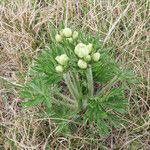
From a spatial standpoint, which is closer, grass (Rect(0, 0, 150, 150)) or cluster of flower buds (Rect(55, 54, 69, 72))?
cluster of flower buds (Rect(55, 54, 69, 72))

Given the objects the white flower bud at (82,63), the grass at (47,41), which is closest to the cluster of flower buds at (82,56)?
the white flower bud at (82,63)

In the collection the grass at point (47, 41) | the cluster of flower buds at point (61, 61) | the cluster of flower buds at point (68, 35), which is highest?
the cluster of flower buds at point (68, 35)

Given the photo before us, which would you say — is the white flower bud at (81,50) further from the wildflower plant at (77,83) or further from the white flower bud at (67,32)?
the white flower bud at (67,32)

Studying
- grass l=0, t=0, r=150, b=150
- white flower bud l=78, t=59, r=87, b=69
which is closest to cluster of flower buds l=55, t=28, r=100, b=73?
white flower bud l=78, t=59, r=87, b=69

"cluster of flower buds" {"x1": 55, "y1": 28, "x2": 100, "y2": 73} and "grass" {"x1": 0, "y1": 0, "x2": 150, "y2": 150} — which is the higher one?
"cluster of flower buds" {"x1": 55, "y1": 28, "x2": 100, "y2": 73}

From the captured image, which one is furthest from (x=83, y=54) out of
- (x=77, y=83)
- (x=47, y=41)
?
(x=47, y=41)

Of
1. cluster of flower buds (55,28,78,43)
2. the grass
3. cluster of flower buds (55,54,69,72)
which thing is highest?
cluster of flower buds (55,28,78,43)

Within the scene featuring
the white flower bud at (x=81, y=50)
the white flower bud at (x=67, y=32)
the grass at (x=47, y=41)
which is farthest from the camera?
the grass at (x=47, y=41)

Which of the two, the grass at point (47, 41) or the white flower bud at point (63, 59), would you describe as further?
the grass at point (47, 41)

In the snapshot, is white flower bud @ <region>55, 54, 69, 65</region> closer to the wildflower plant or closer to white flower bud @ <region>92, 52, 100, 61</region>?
the wildflower plant
